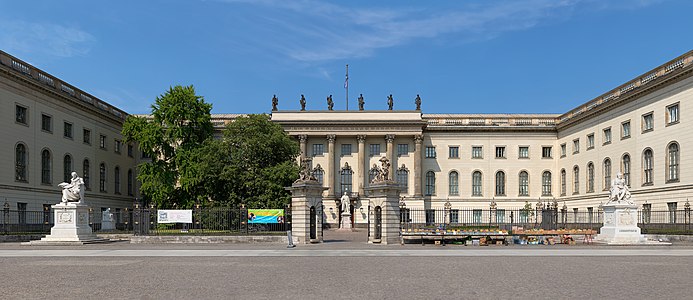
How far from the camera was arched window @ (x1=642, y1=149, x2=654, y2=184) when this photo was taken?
2127 inches

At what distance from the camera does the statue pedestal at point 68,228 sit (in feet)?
118

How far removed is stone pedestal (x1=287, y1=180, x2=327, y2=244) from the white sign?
7977 millimetres

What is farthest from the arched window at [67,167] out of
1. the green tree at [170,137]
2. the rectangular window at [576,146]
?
the rectangular window at [576,146]

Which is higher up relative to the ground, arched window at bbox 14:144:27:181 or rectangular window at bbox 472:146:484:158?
rectangular window at bbox 472:146:484:158

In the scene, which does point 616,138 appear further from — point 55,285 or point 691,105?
point 55,285

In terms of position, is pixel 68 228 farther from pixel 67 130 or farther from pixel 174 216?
A: pixel 67 130

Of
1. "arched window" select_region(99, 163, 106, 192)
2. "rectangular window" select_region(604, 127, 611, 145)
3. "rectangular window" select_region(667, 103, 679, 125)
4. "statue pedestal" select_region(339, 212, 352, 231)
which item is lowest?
"statue pedestal" select_region(339, 212, 352, 231)

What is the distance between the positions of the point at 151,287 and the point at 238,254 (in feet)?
39.8

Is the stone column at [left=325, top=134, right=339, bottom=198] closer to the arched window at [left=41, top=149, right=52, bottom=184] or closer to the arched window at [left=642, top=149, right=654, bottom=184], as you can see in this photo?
the arched window at [left=41, top=149, right=52, bottom=184]

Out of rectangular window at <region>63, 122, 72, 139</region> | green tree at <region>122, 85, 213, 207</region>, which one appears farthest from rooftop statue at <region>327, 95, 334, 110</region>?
rectangular window at <region>63, 122, 72, 139</region>

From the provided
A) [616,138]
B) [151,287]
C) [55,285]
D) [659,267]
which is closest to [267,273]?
[151,287]

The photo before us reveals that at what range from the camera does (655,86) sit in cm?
5244

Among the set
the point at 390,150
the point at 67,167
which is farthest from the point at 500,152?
the point at 67,167

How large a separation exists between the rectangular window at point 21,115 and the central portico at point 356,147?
31725 millimetres
